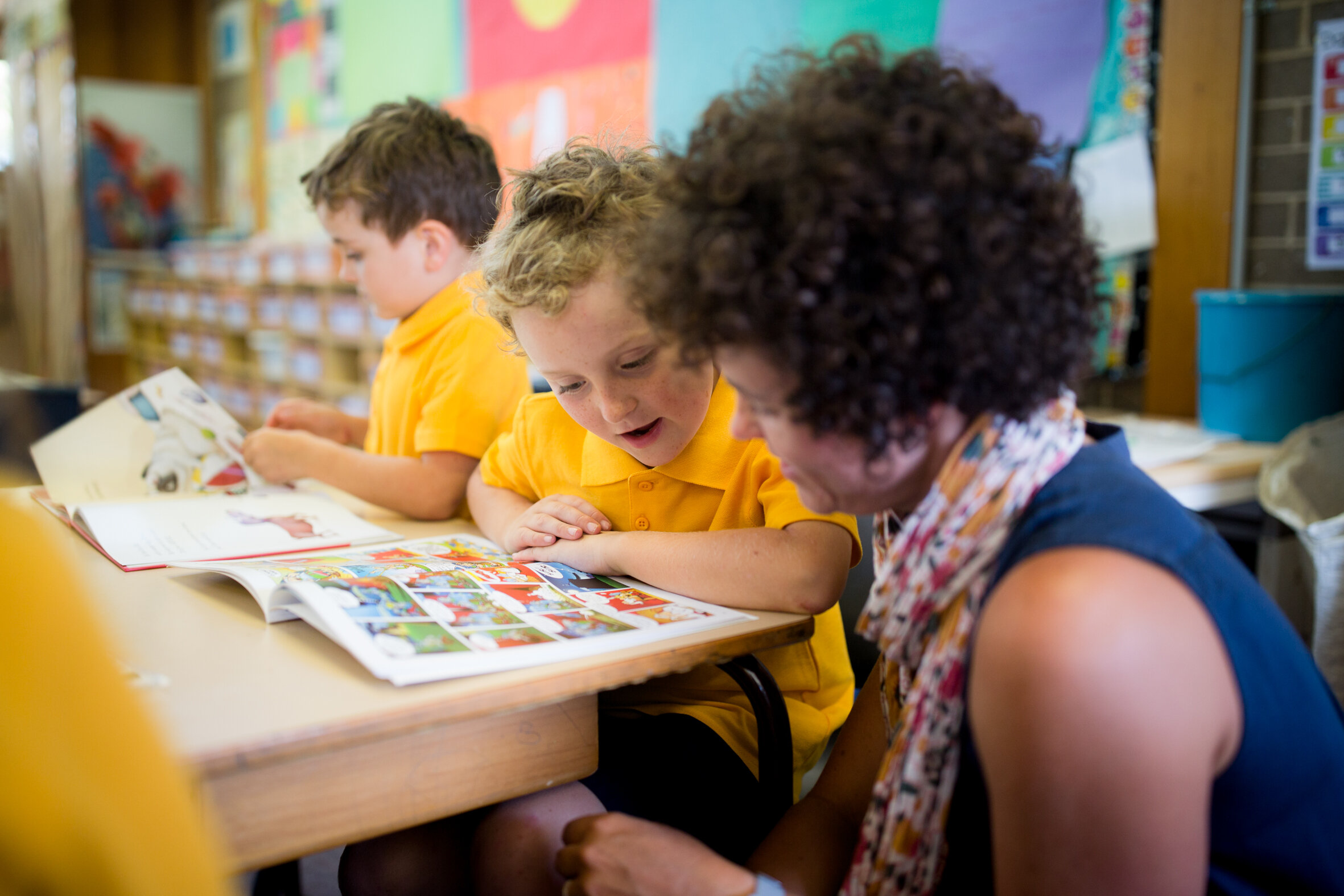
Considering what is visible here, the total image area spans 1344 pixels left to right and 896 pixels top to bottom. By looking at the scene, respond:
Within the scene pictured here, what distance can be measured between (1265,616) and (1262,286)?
177cm

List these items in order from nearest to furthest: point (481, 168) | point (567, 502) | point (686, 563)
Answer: point (686, 563), point (567, 502), point (481, 168)

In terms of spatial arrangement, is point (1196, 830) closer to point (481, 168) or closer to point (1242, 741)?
point (1242, 741)

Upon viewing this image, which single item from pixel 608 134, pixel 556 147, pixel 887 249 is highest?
pixel 556 147

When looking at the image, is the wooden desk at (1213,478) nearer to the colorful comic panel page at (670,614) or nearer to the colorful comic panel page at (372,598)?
the colorful comic panel page at (670,614)

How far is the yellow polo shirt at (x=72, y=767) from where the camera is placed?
0.38 meters

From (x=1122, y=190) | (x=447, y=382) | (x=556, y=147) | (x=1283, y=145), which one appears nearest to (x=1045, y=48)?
(x=1122, y=190)

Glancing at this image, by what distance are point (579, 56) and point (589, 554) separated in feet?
10.4

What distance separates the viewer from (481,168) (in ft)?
5.54

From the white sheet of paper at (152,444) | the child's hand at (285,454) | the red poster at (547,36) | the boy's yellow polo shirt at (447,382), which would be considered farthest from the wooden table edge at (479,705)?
the red poster at (547,36)

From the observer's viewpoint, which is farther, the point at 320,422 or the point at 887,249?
the point at 320,422

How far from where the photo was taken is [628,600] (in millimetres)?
952

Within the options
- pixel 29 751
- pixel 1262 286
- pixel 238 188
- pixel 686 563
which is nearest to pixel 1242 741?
pixel 686 563

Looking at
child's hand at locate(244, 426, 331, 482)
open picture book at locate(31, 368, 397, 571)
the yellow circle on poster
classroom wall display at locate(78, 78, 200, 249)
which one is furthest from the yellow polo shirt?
classroom wall display at locate(78, 78, 200, 249)

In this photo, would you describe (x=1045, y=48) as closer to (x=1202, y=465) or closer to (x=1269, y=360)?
(x=1269, y=360)
